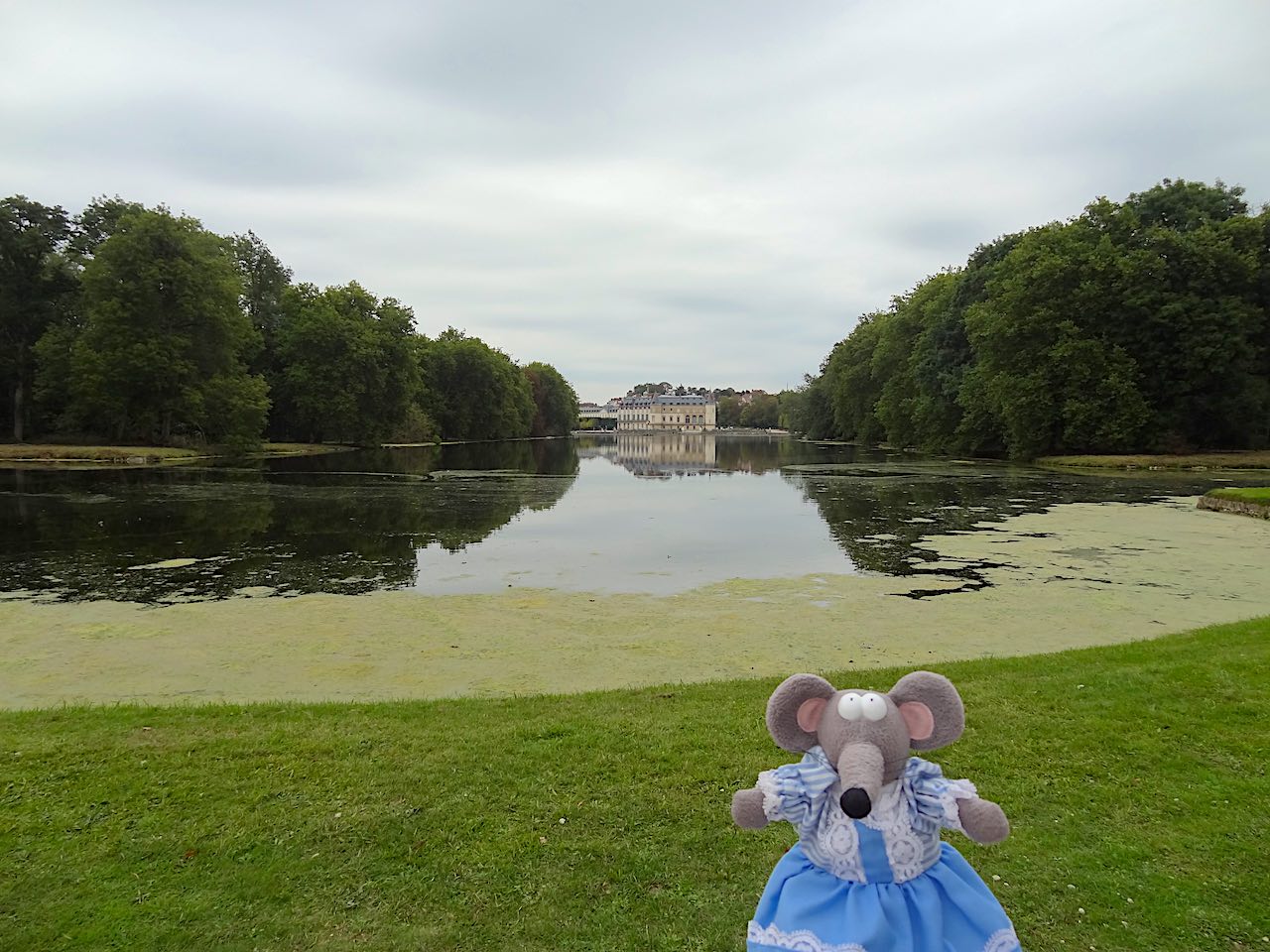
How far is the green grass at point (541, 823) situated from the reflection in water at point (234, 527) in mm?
7655

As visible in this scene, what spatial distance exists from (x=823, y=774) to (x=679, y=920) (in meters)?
1.32

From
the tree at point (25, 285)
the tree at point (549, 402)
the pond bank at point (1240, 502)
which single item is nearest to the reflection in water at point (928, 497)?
the pond bank at point (1240, 502)

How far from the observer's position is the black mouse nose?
85.3 inches

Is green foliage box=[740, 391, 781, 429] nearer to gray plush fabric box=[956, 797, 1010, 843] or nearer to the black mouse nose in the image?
gray plush fabric box=[956, 797, 1010, 843]

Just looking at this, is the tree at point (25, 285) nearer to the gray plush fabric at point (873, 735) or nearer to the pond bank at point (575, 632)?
the pond bank at point (575, 632)

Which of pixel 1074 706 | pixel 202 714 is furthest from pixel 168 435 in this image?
pixel 1074 706

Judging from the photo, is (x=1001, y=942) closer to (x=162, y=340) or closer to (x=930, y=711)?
(x=930, y=711)

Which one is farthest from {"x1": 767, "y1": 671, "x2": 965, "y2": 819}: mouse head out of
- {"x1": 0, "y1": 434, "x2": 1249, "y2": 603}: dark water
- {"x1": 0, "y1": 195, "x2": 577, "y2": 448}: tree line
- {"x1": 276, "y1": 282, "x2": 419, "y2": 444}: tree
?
{"x1": 276, "y1": 282, "x2": 419, "y2": 444}: tree

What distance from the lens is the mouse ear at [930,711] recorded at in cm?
236

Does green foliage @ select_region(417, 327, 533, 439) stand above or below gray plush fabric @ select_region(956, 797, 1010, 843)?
above

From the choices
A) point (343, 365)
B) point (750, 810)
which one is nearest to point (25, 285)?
point (343, 365)

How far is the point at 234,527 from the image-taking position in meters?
18.8

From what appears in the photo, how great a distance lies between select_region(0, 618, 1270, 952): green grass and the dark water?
286 inches

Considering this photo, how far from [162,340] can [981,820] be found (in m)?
53.9
